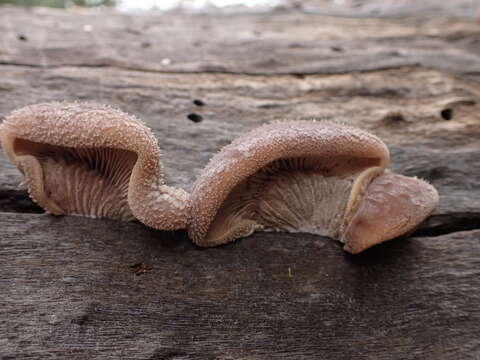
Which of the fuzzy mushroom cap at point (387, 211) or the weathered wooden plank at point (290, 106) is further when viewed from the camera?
the weathered wooden plank at point (290, 106)

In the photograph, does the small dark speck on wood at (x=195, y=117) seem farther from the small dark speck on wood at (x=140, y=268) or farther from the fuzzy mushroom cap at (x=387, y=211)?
the fuzzy mushroom cap at (x=387, y=211)

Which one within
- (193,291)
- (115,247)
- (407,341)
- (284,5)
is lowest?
(407,341)

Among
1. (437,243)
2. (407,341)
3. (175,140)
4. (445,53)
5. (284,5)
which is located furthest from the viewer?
(284,5)

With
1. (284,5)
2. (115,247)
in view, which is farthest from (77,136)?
(284,5)

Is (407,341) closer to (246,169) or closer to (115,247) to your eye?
(246,169)

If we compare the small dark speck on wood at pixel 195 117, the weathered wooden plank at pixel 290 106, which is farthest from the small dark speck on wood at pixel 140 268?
the small dark speck on wood at pixel 195 117

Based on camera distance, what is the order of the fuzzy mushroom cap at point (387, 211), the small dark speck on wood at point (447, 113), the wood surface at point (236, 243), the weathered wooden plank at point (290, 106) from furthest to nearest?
1. the small dark speck on wood at point (447, 113)
2. the weathered wooden plank at point (290, 106)
3. the fuzzy mushroom cap at point (387, 211)
4. the wood surface at point (236, 243)
